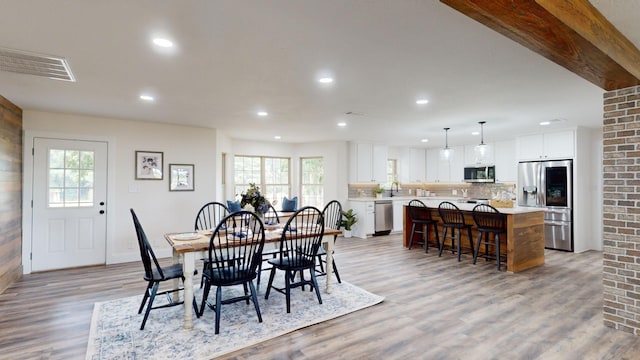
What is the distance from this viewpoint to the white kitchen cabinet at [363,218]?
775cm

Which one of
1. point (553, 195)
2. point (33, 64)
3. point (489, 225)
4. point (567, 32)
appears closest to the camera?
point (567, 32)

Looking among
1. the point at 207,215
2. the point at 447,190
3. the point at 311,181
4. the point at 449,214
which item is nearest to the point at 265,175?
the point at 311,181

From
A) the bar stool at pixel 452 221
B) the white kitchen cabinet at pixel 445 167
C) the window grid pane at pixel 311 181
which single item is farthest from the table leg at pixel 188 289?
the white kitchen cabinet at pixel 445 167

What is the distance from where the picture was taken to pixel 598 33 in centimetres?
195

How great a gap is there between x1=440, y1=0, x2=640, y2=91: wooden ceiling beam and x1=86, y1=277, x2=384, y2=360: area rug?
8.90ft

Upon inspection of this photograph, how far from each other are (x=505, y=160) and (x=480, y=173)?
2.09 ft

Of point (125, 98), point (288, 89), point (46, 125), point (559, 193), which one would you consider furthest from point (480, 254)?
point (46, 125)

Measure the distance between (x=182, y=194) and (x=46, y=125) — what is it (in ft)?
7.01

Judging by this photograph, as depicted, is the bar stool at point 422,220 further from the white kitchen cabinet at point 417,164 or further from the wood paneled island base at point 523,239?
the white kitchen cabinet at point 417,164

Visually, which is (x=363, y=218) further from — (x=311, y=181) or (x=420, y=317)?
(x=420, y=317)

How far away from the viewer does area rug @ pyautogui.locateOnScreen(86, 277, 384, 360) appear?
255 centimetres

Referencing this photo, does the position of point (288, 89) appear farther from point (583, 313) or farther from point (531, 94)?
Answer: point (583, 313)

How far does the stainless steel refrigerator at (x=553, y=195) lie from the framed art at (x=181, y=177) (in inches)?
257

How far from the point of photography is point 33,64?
2736mm
